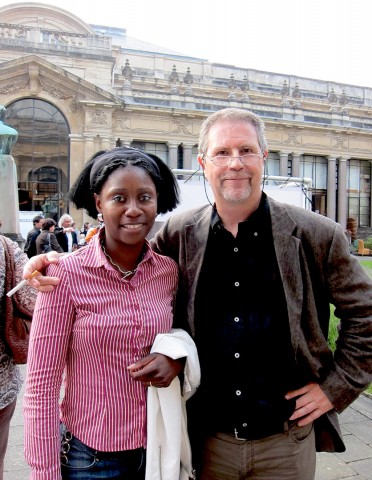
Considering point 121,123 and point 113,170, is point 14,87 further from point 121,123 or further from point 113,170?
point 113,170

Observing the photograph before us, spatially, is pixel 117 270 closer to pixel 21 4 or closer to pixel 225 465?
pixel 225 465

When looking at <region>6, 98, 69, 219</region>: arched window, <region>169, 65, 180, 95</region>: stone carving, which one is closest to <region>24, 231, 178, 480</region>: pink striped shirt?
<region>6, 98, 69, 219</region>: arched window

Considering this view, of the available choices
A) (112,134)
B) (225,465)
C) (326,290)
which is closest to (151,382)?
(225,465)

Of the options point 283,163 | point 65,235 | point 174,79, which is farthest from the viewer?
point 283,163

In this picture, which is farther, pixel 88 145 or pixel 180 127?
pixel 180 127

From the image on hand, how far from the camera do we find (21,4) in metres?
32.4

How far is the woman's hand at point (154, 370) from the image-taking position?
1.76 metres

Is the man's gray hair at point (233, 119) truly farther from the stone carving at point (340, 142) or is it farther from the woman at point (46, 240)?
the stone carving at point (340, 142)

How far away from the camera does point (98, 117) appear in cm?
2802

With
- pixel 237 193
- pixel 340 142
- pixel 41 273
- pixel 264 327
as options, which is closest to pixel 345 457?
pixel 264 327

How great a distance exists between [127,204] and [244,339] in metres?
0.83

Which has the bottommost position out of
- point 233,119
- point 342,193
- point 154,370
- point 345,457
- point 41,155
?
point 345,457

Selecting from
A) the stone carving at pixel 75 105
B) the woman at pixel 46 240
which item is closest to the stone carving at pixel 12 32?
the stone carving at pixel 75 105

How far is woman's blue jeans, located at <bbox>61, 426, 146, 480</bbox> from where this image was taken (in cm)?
179
